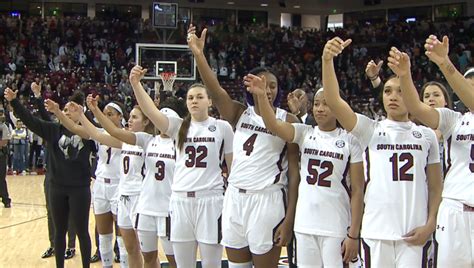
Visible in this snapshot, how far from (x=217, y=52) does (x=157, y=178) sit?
72.6 ft

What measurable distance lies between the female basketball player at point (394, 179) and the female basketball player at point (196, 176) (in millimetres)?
1231

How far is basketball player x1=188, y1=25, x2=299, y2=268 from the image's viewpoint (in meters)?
4.12

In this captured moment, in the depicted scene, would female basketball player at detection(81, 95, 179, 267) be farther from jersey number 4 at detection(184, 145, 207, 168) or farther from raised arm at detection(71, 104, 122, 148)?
jersey number 4 at detection(184, 145, 207, 168)

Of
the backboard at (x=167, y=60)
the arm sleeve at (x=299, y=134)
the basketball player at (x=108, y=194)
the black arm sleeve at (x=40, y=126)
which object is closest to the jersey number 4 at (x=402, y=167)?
the arm sleeve at (x=299, y=134)

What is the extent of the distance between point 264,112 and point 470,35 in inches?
990

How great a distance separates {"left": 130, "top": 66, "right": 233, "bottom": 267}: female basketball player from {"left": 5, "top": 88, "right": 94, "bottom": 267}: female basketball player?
1.52 metres

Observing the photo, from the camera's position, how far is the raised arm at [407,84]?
3527 mm

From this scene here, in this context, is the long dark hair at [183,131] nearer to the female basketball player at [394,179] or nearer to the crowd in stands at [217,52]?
the female basketball player at [394,179]

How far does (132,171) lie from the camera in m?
5.60

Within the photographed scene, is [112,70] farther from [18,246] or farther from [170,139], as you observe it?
[170,139]

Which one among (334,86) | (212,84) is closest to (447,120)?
(334,86)

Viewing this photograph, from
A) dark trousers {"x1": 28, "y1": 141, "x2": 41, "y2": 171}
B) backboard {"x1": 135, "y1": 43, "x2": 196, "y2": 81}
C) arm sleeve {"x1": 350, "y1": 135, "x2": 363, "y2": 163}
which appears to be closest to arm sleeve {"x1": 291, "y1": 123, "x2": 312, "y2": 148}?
arm sleeve {"x1": 350, "y1": 135, "x2": 363, "y2": 163}

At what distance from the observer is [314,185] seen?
3.94m

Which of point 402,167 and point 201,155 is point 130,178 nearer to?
point 201,155
